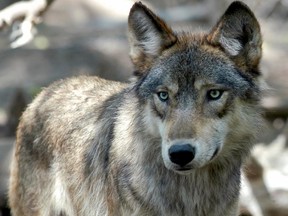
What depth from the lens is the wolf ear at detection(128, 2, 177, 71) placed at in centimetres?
671

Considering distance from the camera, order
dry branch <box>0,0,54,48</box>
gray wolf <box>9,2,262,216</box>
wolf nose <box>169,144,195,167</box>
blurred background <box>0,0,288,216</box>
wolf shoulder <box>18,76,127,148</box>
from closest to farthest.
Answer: wolf nose <box>169,144,195,167</box>, gray wolf <box>9,2,262,216</box>, wolf shoulder <box>18,76,127,148</box>, dry branch <box>0,0,54,48</box>, blurred background <box>0,0,288,216</box>

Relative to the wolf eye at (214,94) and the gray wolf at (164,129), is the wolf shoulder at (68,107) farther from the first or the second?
the wolf eye at (214,94)

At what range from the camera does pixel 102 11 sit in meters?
21.6

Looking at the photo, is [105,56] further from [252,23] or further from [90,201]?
[252,23]

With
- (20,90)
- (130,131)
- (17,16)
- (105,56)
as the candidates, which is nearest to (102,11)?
(105,56)

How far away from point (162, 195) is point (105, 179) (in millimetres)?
660

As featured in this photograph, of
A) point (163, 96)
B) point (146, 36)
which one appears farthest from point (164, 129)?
point (146, 36)

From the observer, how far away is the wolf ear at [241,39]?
6570 mm

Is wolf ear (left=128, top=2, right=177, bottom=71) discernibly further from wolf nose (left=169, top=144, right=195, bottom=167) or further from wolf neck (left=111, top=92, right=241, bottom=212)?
wolf nose (left=169, top=144, right=195, bottom=167)

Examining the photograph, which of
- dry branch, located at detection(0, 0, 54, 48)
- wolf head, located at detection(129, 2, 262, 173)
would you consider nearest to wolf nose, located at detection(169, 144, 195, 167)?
wolf head, located at detection(129, 2, 262, 173)

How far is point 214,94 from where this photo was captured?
638 cm

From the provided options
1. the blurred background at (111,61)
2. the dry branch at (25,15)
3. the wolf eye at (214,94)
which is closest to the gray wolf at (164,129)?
the wolf eye at (214,94)

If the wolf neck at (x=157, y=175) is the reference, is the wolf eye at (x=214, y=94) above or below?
above

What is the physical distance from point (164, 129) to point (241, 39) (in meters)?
0.93
